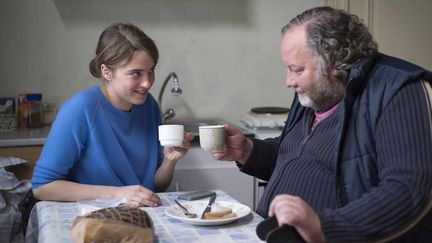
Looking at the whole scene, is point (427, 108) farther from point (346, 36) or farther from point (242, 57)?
point (242, 57)

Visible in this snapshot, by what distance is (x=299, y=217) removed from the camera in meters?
0.96

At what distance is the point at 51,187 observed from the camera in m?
1.66

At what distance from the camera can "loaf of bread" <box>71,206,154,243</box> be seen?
106 cm

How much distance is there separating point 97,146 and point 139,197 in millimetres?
362

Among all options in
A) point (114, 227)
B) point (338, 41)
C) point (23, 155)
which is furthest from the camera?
point (23, 155)

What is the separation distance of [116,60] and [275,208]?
1.06m

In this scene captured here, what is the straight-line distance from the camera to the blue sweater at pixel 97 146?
171cm

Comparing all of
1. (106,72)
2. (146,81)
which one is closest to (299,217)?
(146,81)

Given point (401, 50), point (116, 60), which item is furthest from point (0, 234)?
point (401, 50)

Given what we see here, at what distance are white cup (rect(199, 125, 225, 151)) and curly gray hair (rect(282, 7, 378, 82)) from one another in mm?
350

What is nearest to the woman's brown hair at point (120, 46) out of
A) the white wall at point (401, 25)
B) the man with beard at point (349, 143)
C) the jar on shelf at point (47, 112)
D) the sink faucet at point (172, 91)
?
the man with beard at point (349, 143)

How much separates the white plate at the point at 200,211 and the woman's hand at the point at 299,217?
0.32m

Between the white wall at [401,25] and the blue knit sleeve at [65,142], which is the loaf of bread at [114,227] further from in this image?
the white wall at [401,25]

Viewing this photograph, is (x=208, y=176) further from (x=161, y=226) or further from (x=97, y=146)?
(x=161, y=226)
